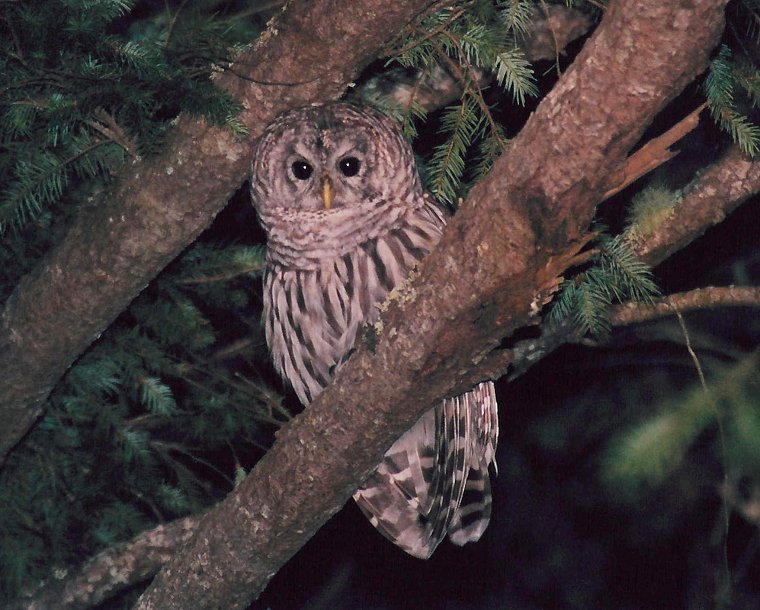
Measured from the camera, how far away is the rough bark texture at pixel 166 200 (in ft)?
8.09

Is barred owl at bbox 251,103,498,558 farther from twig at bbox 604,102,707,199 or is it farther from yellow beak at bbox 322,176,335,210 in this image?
twig at bbox 604,102,707,199

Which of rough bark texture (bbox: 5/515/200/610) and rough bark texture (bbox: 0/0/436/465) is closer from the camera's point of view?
rough bark texture (bbox: 0/0/436/465)

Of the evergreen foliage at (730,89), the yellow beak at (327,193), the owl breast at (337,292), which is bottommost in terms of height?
the owl breast at (337,292)

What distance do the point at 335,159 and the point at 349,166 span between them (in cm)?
6

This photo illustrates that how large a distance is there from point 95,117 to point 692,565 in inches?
125

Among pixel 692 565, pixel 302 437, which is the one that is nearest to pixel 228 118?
pixel 302 437

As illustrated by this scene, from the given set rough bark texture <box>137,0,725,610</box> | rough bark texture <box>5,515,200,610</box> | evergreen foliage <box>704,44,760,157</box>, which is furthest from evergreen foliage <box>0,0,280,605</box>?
evergreen foliage <box>704,44,760,157</box>

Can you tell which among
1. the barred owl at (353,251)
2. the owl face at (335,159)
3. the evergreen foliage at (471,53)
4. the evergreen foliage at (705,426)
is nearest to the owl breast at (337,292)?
the barred owl at (353,251)

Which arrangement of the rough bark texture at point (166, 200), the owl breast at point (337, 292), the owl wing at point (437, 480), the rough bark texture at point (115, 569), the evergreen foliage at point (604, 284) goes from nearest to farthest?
the rough bark texture at point (166, 200) < the evergreen foliage at point (604, 284) < the owl breast at point (337, 292) < the owl wing at point (437, 480) < the rough bark texture at point (115, 569)

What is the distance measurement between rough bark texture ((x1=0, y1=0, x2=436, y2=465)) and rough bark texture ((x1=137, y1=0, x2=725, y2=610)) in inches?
24.6

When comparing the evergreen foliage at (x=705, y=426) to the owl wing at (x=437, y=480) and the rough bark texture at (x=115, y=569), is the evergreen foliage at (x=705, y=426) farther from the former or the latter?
the rough bark texture at (x=115, y=569)

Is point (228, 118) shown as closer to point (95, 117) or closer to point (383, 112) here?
point (95, 117)

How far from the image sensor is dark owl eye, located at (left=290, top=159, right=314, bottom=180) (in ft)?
10.6

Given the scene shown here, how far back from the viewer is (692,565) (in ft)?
14.5
